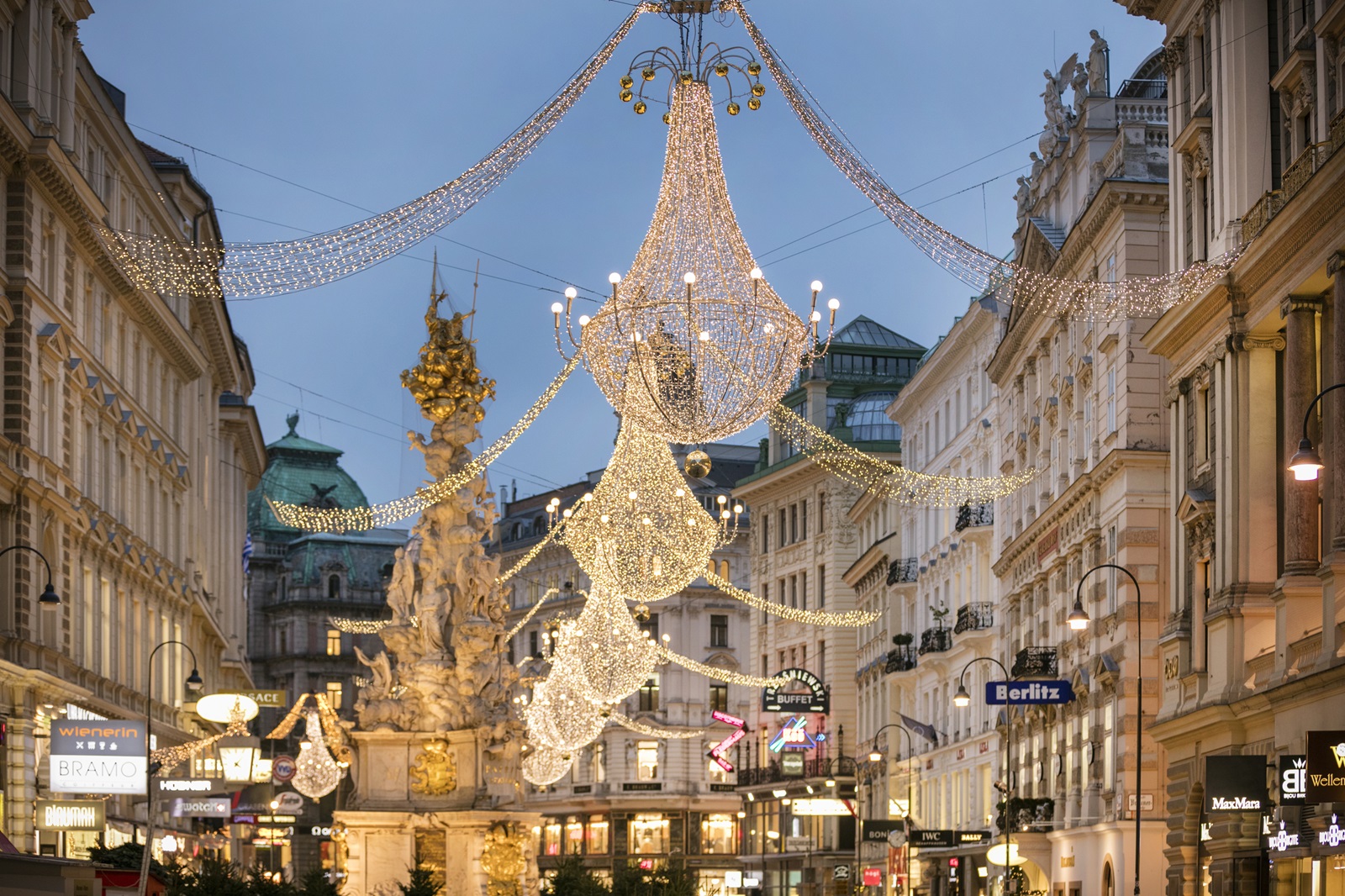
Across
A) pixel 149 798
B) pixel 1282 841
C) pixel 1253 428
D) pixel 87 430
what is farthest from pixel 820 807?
pixel 149 798

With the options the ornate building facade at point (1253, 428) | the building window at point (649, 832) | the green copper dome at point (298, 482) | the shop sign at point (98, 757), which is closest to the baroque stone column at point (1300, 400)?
the ornate building facade at point (1253, 428)

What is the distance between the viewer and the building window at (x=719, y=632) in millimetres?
129000

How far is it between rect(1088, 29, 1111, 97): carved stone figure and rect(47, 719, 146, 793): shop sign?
3156 cm

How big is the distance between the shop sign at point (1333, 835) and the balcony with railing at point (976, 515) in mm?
41045

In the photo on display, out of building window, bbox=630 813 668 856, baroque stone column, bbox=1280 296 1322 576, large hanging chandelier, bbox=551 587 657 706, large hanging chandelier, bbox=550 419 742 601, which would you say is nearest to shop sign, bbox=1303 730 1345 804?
baroque stone column, bbox=1280 296 1322 576

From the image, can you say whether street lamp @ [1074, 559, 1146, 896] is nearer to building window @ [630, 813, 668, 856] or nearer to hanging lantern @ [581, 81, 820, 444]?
hanging lantern @ [581, 81, 820, 444]

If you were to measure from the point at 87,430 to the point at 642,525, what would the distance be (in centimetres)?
1393

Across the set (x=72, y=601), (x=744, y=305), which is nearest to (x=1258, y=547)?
(x=744, y=305)

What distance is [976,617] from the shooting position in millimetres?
74750

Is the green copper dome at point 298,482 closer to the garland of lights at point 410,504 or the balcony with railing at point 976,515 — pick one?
the balcony with railing at point 976,515

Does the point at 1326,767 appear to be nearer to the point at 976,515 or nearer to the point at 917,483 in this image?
the point at 976,515

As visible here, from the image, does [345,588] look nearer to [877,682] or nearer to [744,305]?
[877,682]

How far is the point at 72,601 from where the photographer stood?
2030 inches

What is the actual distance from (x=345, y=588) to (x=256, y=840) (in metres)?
56.4
